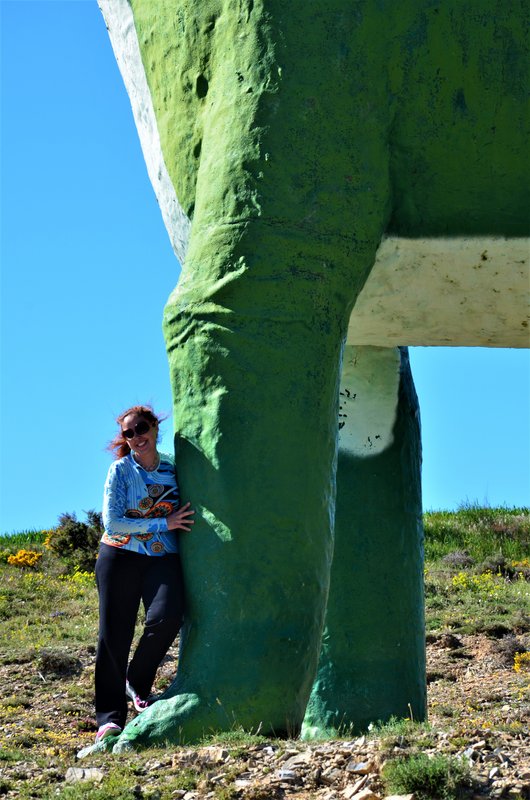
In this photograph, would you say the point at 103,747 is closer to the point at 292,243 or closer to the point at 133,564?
the point at 133,564

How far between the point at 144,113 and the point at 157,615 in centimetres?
194

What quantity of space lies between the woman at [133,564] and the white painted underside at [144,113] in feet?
2.47

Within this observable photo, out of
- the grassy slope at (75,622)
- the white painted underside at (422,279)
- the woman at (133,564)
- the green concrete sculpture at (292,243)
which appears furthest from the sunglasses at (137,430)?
the grassy slope at (75,622)

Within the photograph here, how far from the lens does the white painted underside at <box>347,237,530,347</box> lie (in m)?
4.68

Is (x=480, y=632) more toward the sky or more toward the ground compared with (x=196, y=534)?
more toward the sky

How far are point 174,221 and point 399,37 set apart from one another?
1090 millimetres

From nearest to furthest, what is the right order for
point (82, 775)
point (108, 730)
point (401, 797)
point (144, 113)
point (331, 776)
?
1. point (401, 797)
2. point (331, 776)
3. point (82, 775)
4. point (108, 730)
5. point (144, 113)

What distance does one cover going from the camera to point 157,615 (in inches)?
173

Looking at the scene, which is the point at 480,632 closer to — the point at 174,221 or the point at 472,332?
the point at 472,332

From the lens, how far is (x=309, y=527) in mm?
4203

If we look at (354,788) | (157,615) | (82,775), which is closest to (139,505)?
(157,615)

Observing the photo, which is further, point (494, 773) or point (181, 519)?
point (181, 519)

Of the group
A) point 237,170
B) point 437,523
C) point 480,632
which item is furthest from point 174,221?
point 437,523

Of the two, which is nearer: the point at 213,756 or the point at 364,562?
the point at 213,756
